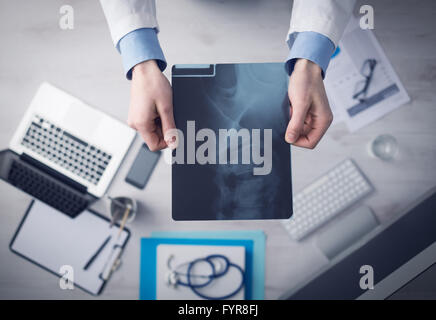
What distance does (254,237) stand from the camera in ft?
3.41

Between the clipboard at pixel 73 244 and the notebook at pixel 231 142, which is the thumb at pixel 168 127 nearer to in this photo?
the notebook at pixel 231 142

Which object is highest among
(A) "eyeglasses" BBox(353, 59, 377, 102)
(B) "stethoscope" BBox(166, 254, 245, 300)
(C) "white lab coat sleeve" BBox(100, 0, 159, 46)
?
(A) "eyeglasses" BBox(353, 59, 377, 102)

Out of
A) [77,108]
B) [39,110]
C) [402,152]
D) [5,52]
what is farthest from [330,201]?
[5,52]

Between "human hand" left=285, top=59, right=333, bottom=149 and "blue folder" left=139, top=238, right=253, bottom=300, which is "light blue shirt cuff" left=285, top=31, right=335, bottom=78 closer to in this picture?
"human hand" left=285, top=59, right=333, bottom=149

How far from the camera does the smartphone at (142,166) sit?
1024mm

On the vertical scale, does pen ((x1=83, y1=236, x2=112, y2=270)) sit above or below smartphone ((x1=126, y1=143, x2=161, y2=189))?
below

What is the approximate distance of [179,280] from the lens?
1035mm

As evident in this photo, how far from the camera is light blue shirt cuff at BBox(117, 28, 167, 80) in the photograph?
2.54 ft

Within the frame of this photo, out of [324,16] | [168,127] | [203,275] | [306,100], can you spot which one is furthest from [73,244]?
[324,16]

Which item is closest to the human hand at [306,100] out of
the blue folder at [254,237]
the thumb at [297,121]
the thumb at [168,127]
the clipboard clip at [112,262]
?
the thumb at [297,121]

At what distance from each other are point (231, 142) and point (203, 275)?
42cm

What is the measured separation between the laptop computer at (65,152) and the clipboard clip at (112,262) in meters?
0.15

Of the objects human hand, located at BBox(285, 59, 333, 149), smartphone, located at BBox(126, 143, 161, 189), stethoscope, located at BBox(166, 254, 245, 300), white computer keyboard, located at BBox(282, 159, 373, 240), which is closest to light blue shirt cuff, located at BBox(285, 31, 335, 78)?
human hand, located at BBox(285, 59, 333, 149)

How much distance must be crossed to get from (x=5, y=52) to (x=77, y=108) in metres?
0.25
